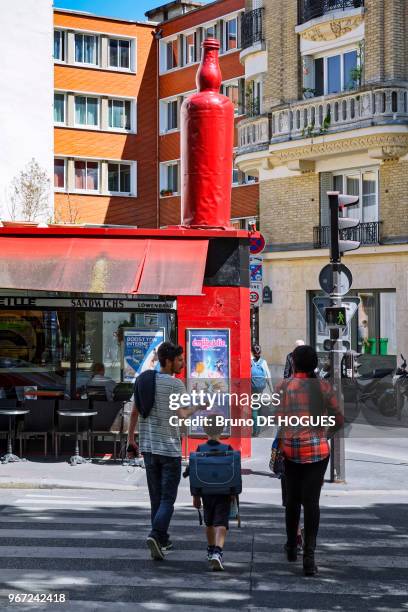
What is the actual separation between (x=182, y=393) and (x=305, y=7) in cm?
2539

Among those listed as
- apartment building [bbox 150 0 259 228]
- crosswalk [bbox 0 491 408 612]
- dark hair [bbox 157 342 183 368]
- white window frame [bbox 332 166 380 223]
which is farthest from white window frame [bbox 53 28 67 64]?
dark hair [bbox 157 342 183 368]

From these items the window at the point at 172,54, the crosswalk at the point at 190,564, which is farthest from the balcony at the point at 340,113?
the crosswalk at the point at 190,564

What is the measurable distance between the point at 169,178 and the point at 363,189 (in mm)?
17089

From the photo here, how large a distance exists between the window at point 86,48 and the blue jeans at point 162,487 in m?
39.0

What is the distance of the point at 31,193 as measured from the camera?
41.9 m

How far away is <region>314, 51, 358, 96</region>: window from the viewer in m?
30.8

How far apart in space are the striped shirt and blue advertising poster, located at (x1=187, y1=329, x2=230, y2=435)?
6682mm

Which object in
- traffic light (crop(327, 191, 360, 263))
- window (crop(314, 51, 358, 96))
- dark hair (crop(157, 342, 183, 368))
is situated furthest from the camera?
window (crop(314, 51, 358, 96))

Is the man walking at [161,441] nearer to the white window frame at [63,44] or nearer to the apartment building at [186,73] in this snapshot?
the apartment building at [186,73]

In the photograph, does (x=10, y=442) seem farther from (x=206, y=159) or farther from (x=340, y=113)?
(x=340, y=113)

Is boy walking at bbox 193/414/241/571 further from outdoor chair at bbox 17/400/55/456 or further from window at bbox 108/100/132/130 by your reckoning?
window at bbox 108/100/132/130

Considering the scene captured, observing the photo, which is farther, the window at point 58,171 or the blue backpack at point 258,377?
the window at point 58,171

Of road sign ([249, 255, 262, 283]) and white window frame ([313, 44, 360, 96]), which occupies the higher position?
white window frame ([313, 44, 360, 96])

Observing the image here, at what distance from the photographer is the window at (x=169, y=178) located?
46188mm
